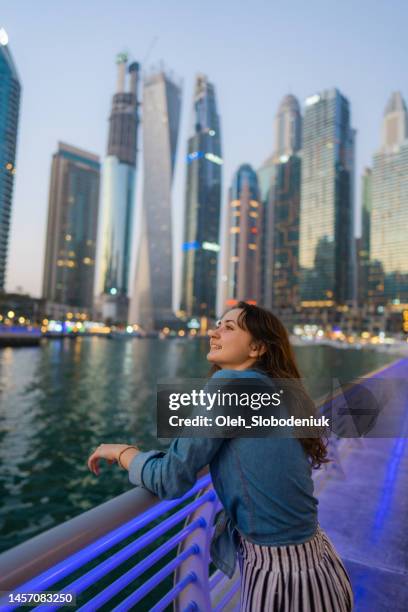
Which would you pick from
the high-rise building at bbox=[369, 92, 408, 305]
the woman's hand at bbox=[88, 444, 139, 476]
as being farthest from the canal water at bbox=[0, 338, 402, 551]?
the high-rise building at bbox=[369, 92, 408, 305]

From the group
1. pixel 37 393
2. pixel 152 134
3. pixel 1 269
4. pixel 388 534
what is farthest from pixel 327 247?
pixel 388 534

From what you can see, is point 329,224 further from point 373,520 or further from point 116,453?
point 116,453

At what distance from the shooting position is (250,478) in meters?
1.23

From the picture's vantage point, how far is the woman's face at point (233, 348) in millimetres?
1476

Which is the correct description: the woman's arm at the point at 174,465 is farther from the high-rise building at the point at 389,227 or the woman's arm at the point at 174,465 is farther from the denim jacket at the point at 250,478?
the high-rise building at the point at 389,227

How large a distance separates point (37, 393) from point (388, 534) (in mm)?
24529

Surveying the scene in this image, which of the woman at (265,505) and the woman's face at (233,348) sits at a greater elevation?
the woman's face at (233,348)

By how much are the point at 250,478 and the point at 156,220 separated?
135734 millimetres

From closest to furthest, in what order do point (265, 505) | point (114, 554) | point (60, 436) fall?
1. point (265, 505)
2. point (114, 554)
3. point (60, 436)

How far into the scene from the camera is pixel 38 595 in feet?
3.86

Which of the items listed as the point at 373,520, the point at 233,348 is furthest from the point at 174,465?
the point at 373,520

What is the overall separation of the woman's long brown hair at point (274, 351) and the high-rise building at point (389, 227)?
570ft

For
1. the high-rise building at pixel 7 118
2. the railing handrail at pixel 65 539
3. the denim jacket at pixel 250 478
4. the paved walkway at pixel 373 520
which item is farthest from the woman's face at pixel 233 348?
the high-rise building at pixel 7 118

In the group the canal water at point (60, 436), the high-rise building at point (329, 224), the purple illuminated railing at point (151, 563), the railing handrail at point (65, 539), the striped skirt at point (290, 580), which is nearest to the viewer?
the railing handrail at point (65, 539)
